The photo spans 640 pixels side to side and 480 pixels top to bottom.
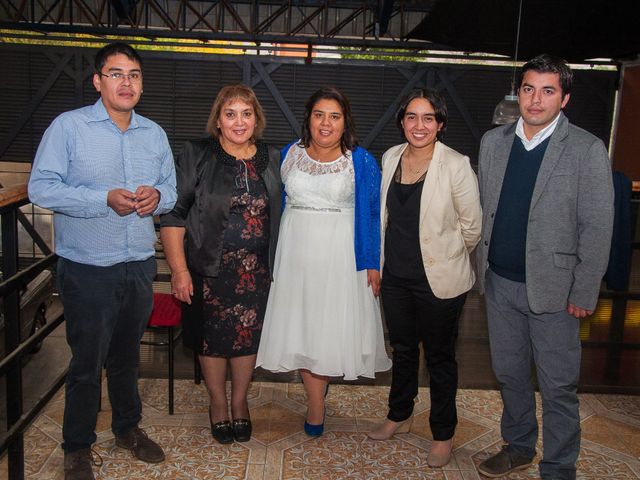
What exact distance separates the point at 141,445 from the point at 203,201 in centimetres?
106

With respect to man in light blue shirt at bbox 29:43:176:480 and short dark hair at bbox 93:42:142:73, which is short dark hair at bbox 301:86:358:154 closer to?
man in light blue shirt at bbox 29:43:176:480

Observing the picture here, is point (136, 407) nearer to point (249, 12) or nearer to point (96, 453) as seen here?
point (96, 453)

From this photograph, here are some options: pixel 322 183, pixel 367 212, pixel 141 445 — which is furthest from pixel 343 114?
pixel 141 445

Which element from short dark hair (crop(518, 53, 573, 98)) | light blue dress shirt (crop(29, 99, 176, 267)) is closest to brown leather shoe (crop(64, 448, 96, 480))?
light blue dress shirt (crop(29, 99, 176, 267))

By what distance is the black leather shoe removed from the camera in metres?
2.75

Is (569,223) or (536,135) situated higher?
(536,135)

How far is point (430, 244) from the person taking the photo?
2422 mm

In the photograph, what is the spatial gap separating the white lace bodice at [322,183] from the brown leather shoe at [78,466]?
1.31m

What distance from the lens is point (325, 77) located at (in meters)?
9.30

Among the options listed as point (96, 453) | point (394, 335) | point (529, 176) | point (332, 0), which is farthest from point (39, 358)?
point (332, 0)

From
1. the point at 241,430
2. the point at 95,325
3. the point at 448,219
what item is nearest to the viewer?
the point at 95,325

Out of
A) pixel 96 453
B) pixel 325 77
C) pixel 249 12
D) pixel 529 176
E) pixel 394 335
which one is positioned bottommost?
pixel 96 453

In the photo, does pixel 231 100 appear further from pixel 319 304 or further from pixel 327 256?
pixel 319 304

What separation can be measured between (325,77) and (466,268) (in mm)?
7302
